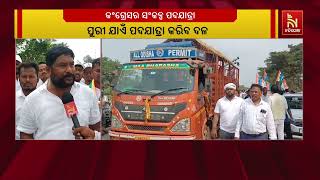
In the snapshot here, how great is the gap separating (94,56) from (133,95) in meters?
0.57

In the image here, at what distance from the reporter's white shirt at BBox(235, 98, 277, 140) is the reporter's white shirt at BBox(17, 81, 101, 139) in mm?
1544

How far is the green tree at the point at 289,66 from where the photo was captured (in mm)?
4160

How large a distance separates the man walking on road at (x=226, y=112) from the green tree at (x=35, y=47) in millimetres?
1690

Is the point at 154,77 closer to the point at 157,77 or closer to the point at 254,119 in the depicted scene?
the point at 157,77

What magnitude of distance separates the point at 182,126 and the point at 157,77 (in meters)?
0.58

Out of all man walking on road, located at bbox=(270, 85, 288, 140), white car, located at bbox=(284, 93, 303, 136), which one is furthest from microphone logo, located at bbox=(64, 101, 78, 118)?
white car, located at bbox=(284, 93, 303, 136)

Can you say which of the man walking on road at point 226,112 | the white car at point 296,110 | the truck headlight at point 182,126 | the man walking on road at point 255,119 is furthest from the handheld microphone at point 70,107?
the white car at point 296,110

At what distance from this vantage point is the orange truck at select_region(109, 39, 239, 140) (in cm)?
418

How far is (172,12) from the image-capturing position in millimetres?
4145

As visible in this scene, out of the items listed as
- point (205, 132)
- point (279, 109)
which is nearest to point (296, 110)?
point (279, 109)

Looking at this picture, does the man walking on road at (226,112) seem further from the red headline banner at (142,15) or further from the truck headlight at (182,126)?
the red headline banner at (142,15)

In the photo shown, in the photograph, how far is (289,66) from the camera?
420cm
